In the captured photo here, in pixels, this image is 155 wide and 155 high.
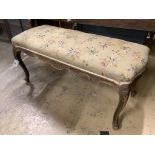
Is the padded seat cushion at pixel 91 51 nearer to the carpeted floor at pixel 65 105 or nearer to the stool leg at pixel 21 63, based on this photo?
the stool leg at pixel 21 63

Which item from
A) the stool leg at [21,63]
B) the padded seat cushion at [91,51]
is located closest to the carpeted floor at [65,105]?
the stool leg at [21,63]

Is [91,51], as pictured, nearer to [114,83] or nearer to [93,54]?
[93,54]

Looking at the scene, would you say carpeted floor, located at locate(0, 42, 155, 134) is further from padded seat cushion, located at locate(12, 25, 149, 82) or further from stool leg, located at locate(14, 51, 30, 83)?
padded seat cushion, located at locate(12, 25, 149, 82)

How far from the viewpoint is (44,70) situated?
6.59 ft

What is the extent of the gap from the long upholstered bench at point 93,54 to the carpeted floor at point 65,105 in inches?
6.6

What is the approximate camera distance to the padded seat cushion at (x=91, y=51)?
3.59 ft

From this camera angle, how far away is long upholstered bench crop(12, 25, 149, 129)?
1.09 metres

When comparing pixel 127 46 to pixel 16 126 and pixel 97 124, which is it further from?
pixel 16 126

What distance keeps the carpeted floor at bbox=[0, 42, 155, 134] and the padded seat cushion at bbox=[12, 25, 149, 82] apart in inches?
17.9

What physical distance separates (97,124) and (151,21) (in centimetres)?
93

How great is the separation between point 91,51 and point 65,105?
1.86 ft
